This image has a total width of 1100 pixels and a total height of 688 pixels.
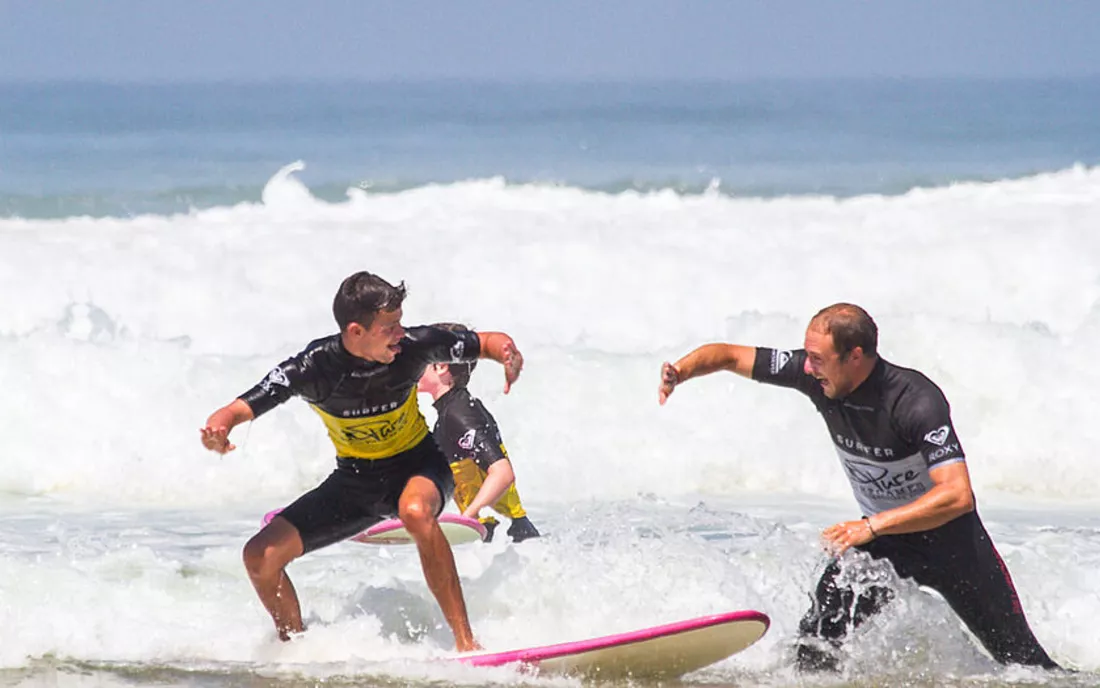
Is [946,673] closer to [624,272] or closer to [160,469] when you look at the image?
[160,469]

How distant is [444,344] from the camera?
6332 millimetres

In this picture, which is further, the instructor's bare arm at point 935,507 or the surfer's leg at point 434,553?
the surfer's leg at point 434,553

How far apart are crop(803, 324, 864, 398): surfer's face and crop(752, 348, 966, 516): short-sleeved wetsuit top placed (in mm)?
71

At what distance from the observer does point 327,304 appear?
16.0 m

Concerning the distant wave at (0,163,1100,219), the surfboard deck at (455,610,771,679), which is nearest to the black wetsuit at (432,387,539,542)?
the surfboard deck at (455,610,771,679)

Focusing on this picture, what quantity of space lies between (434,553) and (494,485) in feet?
4.39

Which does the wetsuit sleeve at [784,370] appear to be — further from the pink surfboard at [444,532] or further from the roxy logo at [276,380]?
the pink surfboard at [444,532]

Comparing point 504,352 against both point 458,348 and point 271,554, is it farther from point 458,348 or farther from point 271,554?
point 271,554

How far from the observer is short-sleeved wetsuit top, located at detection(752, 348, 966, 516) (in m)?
5.86

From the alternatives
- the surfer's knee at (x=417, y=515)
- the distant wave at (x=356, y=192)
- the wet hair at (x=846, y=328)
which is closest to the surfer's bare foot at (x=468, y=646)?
the surfer's knee at (x=417, y=515)

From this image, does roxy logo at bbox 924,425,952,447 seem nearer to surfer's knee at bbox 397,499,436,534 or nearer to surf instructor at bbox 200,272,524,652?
surf instructor at bbox 200,272,524,652

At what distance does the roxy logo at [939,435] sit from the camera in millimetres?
5812

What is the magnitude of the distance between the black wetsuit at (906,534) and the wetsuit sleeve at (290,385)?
1.77 m

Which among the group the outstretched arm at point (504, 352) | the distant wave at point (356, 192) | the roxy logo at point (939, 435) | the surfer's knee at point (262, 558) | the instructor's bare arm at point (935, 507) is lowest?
the surfer's knee at point (262, 558)
